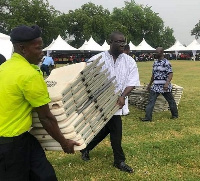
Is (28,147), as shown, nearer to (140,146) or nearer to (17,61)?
(17,61)

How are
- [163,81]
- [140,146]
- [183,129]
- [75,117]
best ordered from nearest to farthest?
[75,117] < [140,146] < [183,129] < [163,81]

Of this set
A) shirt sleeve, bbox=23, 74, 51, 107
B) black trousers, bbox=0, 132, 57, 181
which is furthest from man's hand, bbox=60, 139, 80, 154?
shirt sleeve, bbox=23, 74, 51, 107

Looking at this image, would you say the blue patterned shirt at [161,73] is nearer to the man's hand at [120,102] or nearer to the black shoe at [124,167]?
the black shoe at [124,167]

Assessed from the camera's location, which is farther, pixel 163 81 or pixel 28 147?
pixel 163 81

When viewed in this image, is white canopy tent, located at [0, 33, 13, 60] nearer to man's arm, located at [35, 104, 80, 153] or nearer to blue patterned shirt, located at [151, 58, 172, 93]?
blue patterned shirt, located at [151, 58, 172, 93]

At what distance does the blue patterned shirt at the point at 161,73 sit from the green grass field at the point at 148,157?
2.73ft

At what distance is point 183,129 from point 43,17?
44.1 meters

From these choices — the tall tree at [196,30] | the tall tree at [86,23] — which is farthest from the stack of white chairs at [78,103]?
the tall tree at [196,30]

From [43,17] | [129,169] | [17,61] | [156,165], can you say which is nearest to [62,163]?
[129,169]

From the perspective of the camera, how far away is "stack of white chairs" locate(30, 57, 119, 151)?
2.80 m

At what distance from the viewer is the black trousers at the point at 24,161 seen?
2.58 m

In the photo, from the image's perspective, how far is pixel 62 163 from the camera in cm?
483

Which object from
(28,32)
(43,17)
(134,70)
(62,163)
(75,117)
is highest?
(43,17)

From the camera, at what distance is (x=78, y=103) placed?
3.12 m
